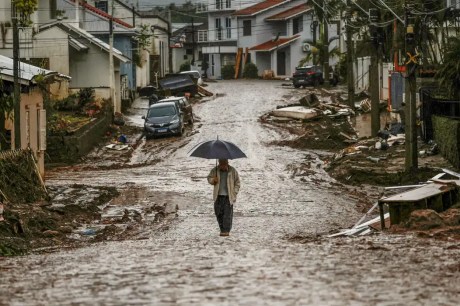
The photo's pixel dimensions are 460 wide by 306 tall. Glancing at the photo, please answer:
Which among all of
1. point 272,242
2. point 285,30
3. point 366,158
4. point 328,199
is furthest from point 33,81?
point 285,30

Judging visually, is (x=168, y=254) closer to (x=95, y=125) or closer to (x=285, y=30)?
(x=95, y=125)

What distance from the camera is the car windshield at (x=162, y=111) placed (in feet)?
173

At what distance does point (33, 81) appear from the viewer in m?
34.2

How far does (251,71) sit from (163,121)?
52.8 metres

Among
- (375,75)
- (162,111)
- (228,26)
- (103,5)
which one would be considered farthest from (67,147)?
(228,26)

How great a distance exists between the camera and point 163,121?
52.2 m

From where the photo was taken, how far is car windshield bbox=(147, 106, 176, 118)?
52.8m

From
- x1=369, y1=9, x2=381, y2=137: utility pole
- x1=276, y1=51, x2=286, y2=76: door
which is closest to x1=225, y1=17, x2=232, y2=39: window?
x1=276, y1=51, x2=286, y2=76: door

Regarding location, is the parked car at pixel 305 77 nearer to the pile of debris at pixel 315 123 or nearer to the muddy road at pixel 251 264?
the pile of debris at pixel 315 123

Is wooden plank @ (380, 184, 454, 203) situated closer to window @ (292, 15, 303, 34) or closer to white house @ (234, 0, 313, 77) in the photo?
white house @ (234, 0, 313, 77)

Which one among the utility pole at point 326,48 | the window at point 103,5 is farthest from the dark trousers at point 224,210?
the window at point 103,5

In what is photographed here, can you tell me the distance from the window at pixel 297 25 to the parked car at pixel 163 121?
5225cm

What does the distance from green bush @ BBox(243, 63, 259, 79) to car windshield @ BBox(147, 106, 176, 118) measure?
51290mm

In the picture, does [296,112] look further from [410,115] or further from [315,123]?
[410,115]
